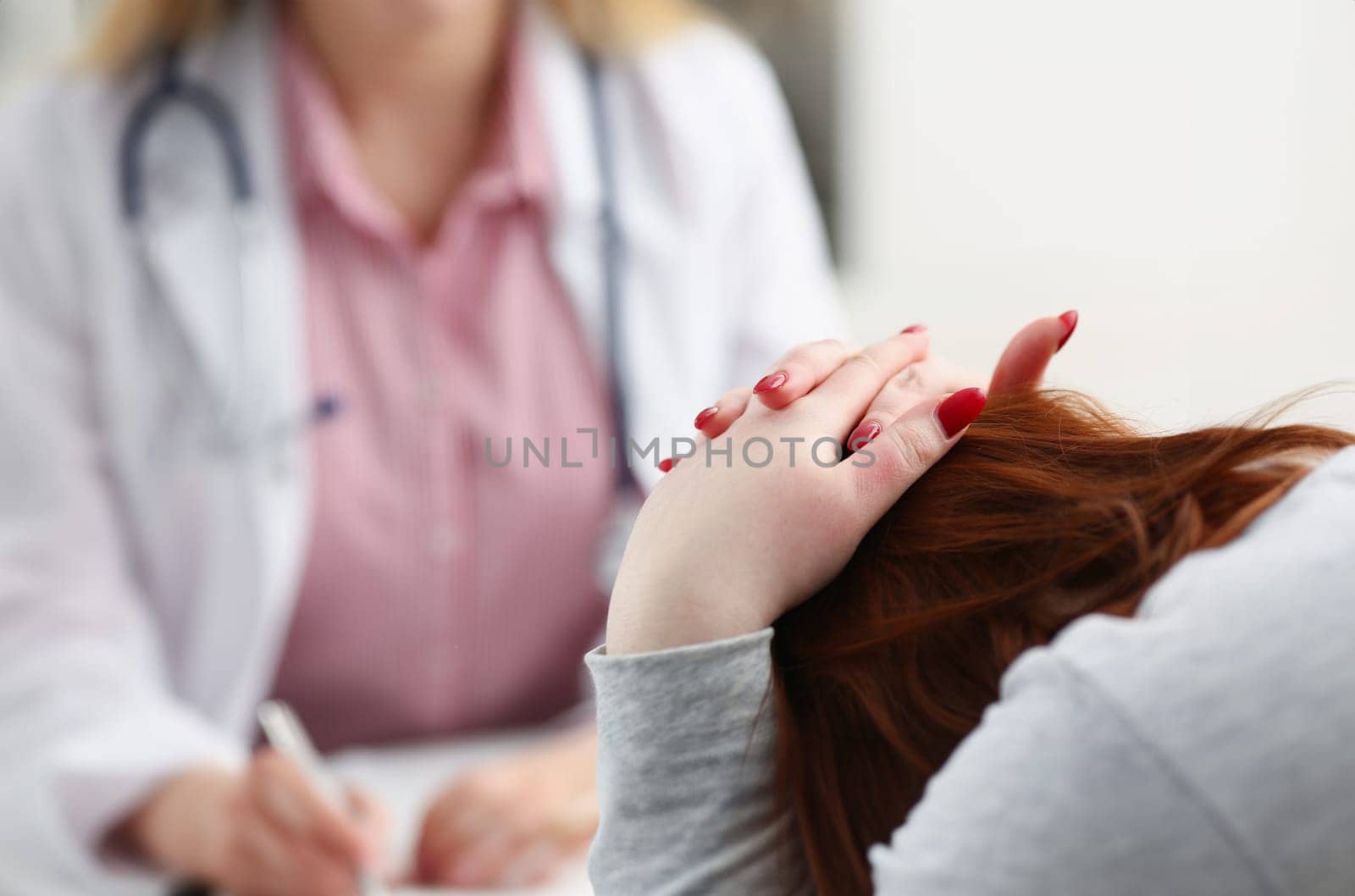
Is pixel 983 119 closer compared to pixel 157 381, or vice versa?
pixel 157 381

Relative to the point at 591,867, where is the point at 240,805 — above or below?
below

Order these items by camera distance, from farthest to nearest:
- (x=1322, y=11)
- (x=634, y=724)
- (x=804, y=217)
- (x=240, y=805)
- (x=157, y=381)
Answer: (x=1322, y=11) → (x=804, y=217) → (x=157, y=381) → (x=240, y=805) → (x=634, y=724)

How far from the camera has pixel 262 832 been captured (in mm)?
687

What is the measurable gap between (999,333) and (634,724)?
1393 millimetres

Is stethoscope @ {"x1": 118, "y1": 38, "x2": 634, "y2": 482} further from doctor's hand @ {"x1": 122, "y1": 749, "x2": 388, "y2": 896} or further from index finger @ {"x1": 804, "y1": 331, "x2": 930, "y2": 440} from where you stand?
index finger @ {"x1": 804, "y1": 331, "x2": 930, "y2": 440}

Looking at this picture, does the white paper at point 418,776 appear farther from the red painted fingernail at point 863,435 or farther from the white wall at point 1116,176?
the white wall at point 1116,176

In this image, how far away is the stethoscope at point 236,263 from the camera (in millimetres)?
814

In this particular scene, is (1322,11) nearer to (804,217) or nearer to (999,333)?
(999,333)

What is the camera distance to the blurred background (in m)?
1.56

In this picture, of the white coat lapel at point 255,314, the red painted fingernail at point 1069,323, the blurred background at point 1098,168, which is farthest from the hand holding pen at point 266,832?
the blurred background at point 1098,168

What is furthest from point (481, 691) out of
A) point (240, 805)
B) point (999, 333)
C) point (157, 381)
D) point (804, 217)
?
point (999, 333)

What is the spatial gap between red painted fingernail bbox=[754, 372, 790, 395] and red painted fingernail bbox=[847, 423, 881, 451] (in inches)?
1.2

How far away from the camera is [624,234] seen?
90 cm

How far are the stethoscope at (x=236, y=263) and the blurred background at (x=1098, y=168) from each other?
71 centimetres
